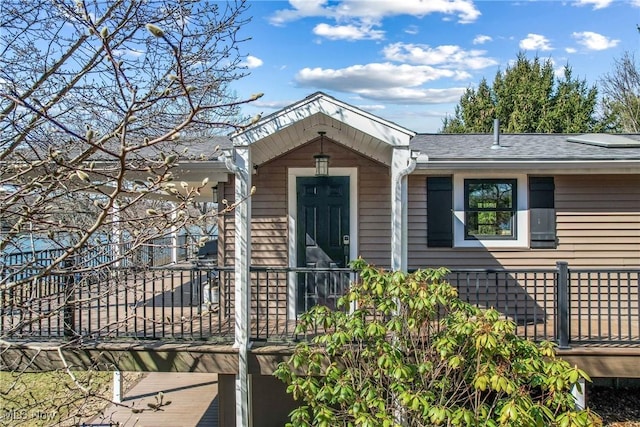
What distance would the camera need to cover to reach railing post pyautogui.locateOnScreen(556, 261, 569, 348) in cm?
518

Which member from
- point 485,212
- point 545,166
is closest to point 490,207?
point 485,212

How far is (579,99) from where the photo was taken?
21703 millimetres

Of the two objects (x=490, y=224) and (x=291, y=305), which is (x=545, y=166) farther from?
(x=291, y=305)

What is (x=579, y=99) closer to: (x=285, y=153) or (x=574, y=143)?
(x=574, y=143)

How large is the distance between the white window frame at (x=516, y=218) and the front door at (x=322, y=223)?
1721mm

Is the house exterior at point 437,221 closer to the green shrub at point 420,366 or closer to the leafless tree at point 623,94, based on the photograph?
the green shrub at point 420,366

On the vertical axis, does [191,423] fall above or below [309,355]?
below

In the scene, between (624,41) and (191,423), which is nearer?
(191,423)

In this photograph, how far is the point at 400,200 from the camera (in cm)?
533

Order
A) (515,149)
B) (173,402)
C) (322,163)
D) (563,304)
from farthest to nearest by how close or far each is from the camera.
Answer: (173,402), (515,149), (322,163), (563,304)

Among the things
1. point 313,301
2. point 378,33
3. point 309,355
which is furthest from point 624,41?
point 309,355

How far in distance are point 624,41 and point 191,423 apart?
91.8 ft

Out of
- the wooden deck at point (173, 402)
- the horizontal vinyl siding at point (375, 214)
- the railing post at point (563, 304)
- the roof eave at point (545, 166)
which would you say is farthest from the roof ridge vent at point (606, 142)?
the wooden deck at point (173, 402)

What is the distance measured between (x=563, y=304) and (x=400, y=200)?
7.33ft
